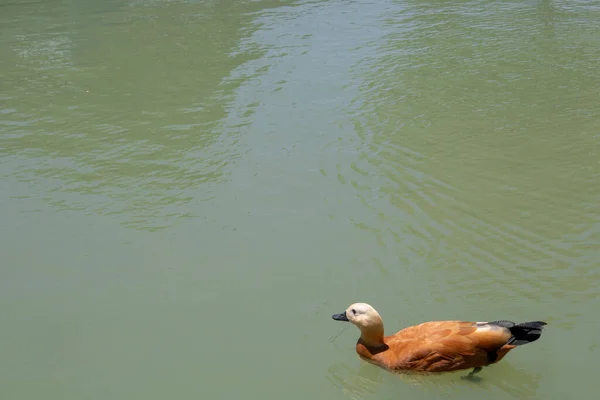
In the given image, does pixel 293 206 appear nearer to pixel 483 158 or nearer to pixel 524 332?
pixel 483 158

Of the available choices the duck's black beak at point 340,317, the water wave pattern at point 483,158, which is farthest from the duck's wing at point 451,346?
the water wave pattern at point 483,158

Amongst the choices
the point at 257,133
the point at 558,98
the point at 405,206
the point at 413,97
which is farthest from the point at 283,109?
the point at 558,98

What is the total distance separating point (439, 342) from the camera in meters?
4.42

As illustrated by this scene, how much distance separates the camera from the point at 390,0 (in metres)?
13.2

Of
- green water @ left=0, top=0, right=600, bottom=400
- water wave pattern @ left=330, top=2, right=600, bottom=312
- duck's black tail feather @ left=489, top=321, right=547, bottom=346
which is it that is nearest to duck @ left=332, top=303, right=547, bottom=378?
duck's black tail feather @ left=489, top=321, right=547, bottom=346

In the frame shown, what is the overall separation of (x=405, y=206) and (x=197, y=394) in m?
2.78

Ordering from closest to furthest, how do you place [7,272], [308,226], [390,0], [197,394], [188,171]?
[197,394], [7,272], [308,226], [188,171], [390,0]

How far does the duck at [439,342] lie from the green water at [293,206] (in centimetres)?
13

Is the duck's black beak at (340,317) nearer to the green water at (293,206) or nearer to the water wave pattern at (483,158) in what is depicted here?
the green water at (293,206)

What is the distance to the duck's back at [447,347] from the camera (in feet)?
14.3

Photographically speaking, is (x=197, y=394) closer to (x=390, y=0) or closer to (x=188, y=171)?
(x=188, y=171)

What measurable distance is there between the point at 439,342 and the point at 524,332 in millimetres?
513

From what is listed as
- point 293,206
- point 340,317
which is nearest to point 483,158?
point 293,206

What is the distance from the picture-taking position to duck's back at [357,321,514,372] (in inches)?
171
